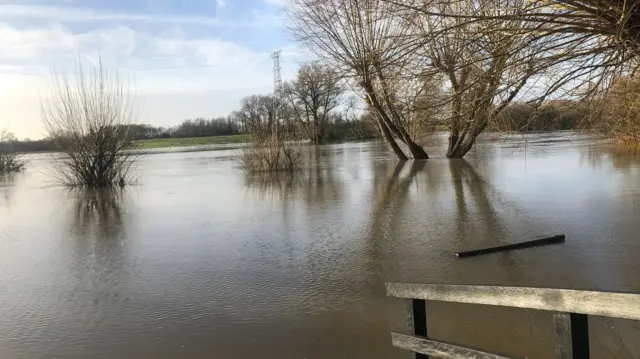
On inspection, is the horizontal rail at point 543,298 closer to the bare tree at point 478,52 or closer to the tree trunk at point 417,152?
the bare tree at point 478,52

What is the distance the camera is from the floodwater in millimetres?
4289

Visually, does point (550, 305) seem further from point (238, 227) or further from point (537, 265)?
point (238, 227)

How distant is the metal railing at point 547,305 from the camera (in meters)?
1.90

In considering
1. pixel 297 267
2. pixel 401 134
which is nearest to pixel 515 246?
pixel 297 267

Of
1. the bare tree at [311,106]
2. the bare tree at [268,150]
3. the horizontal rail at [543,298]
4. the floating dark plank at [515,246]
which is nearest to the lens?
the horizontal rail at [543,298]

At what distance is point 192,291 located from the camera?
18.6 ft

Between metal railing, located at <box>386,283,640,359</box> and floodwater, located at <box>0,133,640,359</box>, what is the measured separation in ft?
4.16

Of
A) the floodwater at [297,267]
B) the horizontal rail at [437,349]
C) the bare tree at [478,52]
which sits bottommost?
the floodwater at [297,267]

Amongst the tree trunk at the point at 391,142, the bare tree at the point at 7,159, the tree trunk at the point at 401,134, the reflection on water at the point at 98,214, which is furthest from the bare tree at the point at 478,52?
the bare tree at the point at 7,159

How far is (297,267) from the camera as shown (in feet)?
21.1

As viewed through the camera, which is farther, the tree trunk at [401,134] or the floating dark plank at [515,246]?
the tree trunk at [401,134]

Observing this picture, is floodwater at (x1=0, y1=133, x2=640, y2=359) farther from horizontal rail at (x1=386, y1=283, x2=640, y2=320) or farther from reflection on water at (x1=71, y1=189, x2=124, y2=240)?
horizontal rail at (x1=386, y1=283, x2=640, y2=320)

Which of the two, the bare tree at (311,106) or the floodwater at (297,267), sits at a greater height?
the bare tree at (311,106)

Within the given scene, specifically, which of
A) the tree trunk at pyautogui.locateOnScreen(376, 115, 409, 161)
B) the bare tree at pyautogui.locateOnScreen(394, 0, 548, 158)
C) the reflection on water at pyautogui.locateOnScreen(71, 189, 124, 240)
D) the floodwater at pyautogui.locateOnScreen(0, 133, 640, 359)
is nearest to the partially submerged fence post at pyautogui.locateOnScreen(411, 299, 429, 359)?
the floodwater at pyautogui.locateOnScreen(0, 133, 640, 359)
